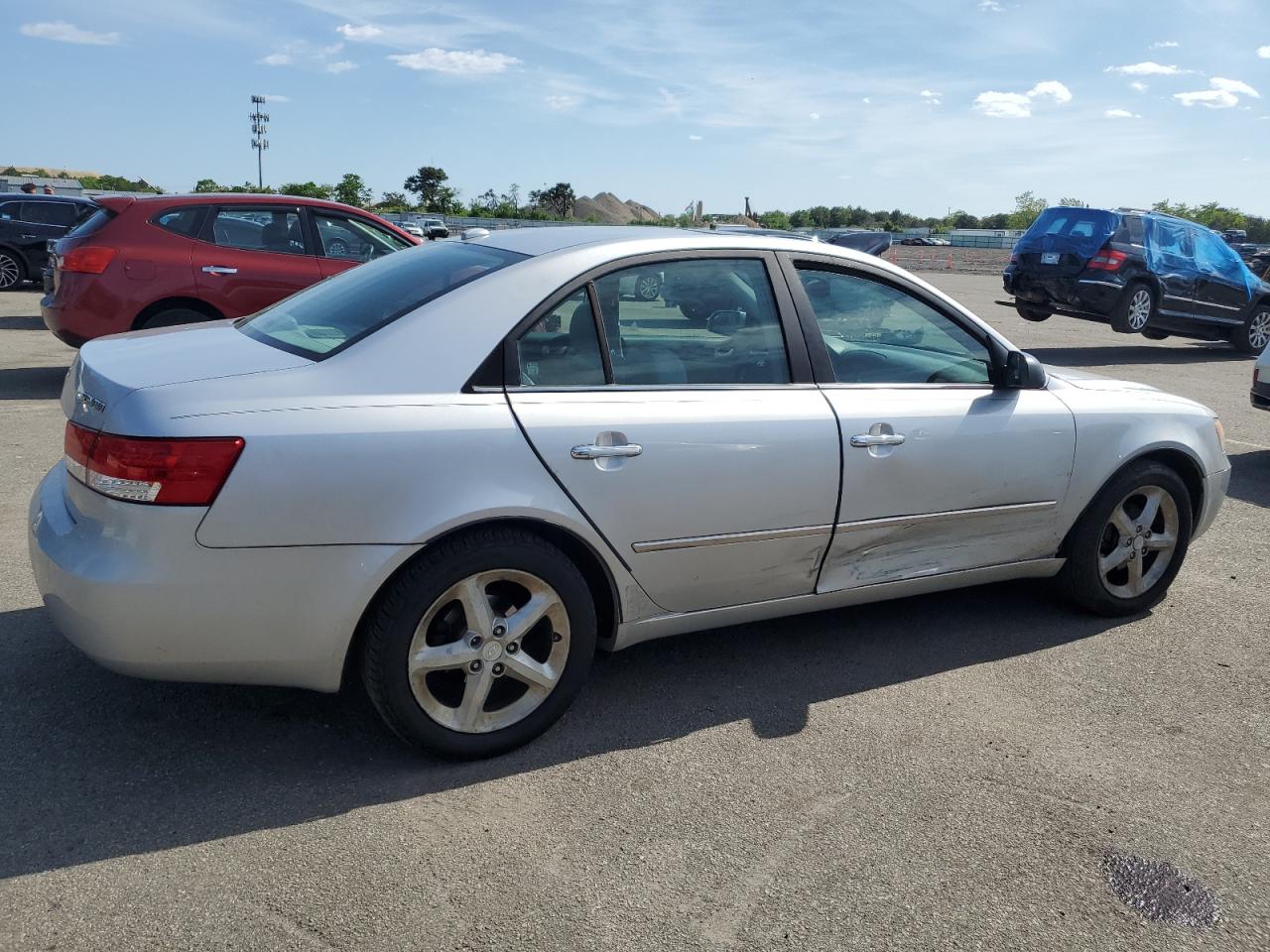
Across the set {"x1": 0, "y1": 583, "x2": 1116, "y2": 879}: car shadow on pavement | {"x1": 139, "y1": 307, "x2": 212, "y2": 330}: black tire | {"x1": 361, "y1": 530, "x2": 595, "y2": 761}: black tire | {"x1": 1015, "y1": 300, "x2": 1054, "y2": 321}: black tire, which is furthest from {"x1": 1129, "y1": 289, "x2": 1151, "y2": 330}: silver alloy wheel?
{"x1": 361, "y1": 530, "x2": 595, "y2": 761}: black tire

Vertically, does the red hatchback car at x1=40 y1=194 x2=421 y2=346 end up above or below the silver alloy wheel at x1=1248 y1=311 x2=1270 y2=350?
above

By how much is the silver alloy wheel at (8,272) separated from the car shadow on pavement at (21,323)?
11.9 feet

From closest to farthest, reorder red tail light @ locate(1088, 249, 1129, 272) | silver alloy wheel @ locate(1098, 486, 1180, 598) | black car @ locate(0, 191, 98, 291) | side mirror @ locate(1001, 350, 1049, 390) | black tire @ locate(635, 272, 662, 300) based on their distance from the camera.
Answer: black tire @ locate(635, 272, 662, 300), side mirror @ locate(1001, 350, 1049, 390), silver alloy wheel @ locate(1098, 486, 1180, 598), red tail light @ locate(1088, 249, 1129, 272), black car @ locate(0, 191, 98, 291)

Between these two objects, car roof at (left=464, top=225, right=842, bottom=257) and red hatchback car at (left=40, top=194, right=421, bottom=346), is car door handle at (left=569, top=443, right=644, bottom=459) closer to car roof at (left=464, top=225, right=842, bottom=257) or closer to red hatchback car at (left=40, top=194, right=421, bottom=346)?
car roof at (left=464, top=225, right=842, bottom=257)

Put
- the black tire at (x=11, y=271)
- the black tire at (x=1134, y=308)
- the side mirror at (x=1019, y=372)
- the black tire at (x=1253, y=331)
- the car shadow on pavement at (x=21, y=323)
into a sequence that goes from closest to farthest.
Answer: the side mirror at (x=1019, y=372), the car shadow on pavement at (x=21, y=323), the black tire at (x=1134, y=308), the black tire at (x=1253, y=331), the black tire at (x=11, y=271)

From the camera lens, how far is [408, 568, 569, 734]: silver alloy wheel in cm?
307

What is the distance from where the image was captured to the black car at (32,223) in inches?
640

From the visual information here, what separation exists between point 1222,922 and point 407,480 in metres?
2.33

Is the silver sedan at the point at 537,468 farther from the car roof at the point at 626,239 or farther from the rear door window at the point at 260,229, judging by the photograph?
the rear door window at the point at 260,229

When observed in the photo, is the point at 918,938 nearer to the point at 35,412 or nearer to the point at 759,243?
the point at 759,243

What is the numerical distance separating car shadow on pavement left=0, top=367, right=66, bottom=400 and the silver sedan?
5.78 metres

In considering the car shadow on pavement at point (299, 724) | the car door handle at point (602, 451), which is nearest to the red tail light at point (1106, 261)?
the car shadow on pavement at point (299, 724)

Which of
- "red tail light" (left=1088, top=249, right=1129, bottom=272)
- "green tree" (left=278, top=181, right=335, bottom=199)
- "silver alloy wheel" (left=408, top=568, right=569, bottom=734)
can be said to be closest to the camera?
"silver alloy wheel" (left=408, top=568, right=569, bottom=734)

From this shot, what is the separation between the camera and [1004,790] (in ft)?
10.4
